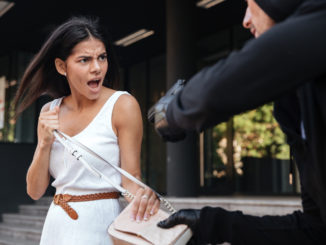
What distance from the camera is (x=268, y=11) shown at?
1.04m

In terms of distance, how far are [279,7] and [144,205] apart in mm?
771

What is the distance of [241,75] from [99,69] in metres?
1.17

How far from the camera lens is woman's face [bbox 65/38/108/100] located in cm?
199

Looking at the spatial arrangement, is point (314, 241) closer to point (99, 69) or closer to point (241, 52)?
point (241, 52)

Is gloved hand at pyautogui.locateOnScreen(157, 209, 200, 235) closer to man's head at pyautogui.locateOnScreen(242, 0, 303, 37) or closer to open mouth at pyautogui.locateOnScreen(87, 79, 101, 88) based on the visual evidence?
man's head at pyautogui.locateOnScreen(242, 0, 303, 37)

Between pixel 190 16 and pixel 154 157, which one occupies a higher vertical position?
pixel 190 16

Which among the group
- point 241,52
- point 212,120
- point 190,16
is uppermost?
point 190,16

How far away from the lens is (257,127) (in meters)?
10.3

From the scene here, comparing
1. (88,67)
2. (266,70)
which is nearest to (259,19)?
(266,70)

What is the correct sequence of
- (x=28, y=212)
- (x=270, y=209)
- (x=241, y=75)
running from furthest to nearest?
(x=28, y=212), (x=270, y=209), (x=241, y=75)

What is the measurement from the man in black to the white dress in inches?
32.1

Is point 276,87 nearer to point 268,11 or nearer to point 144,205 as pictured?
point 268,11

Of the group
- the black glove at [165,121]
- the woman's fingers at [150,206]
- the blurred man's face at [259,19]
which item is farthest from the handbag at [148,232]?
the blurred man's face at [259,19]

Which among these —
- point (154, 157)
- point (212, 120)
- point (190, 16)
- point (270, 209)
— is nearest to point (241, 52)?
point (212, 120)
